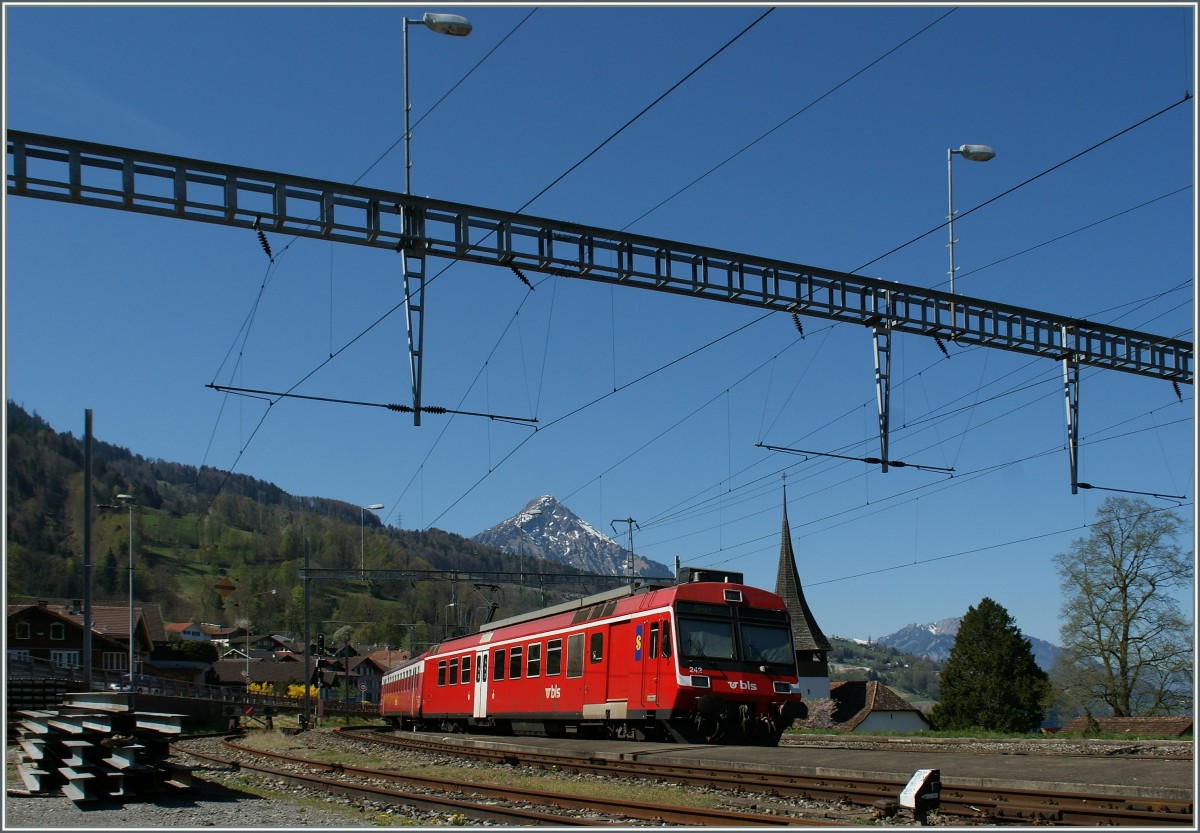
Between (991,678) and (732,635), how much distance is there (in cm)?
4391

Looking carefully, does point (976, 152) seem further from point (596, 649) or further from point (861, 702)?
point (861, 702)

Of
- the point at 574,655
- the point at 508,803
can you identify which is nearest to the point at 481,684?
the point at 574,655

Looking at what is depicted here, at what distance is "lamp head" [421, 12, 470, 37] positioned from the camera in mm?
14898

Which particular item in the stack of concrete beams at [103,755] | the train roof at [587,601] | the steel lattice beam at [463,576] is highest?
the steel lattice beam at [463,576]

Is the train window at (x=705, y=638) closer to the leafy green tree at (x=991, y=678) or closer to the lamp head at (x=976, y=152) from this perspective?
the lamp head at (x=976, y=152)

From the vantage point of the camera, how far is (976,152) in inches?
769

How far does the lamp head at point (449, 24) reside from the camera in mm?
14898

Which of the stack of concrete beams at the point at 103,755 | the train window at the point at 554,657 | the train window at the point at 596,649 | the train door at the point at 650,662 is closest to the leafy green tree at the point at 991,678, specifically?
the train window at the point at 554,657

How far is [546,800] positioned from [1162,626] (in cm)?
3923

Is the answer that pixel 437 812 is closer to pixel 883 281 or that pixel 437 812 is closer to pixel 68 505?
pixel 883 281

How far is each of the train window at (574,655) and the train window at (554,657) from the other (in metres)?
0.43

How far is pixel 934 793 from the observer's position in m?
11.4

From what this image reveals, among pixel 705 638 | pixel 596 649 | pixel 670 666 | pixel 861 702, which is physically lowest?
pixel 861 702

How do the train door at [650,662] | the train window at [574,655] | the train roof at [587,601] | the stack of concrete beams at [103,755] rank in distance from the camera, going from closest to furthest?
the stack of concrete beams at [103,755] → the train door at [650,662] → the train roof at [587,601] → the train window at [574,655]
